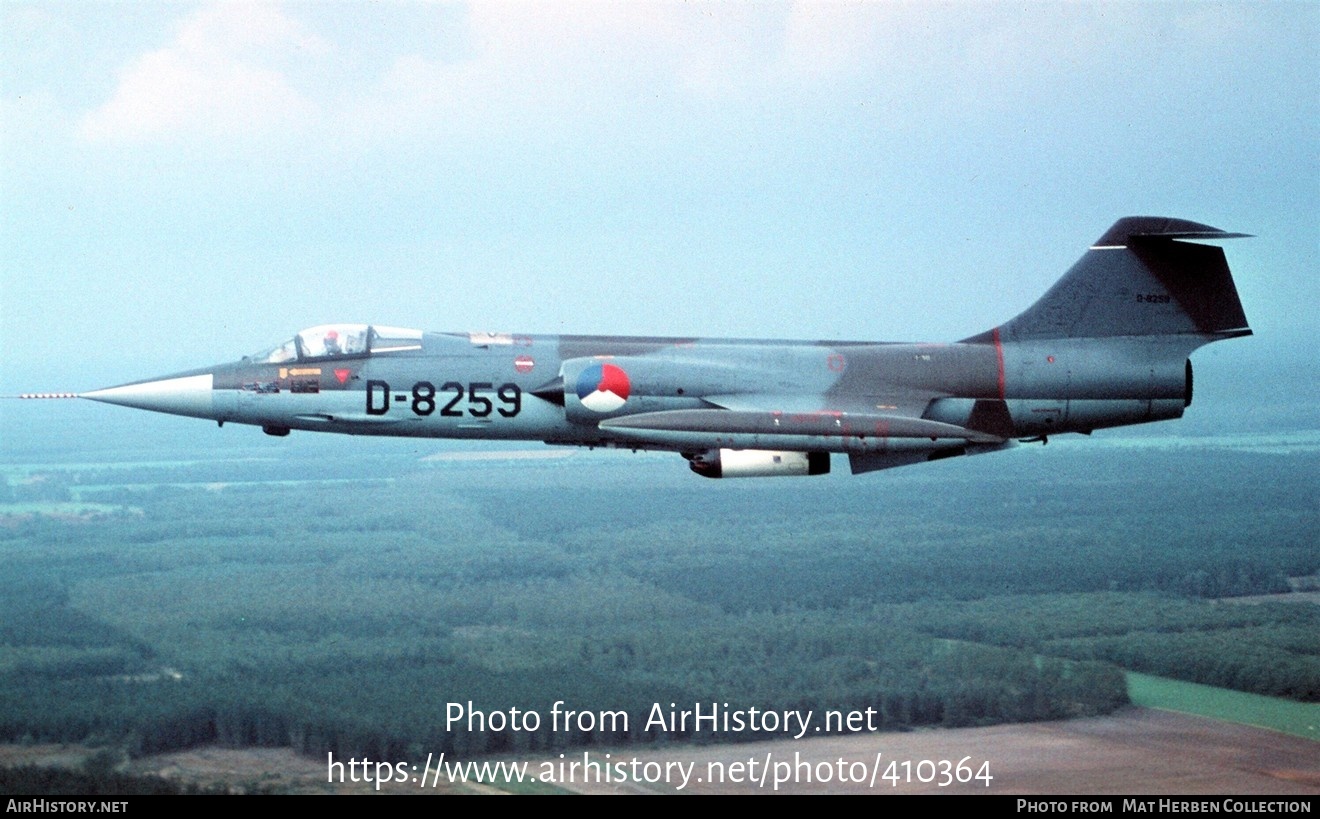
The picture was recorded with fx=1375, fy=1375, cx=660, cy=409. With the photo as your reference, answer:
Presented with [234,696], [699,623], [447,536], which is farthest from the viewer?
[447,536]

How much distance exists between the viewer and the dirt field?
131ft

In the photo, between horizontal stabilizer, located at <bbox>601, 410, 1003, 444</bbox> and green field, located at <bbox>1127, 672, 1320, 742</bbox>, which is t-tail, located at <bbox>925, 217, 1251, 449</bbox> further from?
green field, located at <bbox>1127, 672, 1320, 742</bbox>

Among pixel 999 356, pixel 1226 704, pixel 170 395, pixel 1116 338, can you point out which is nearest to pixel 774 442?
pixel 999 356

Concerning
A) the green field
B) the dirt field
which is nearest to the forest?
the green field

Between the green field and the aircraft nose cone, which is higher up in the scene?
the aircraft nose cone

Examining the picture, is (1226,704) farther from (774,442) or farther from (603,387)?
(603,387)

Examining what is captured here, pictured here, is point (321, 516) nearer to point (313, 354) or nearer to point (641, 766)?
point (641, 766)

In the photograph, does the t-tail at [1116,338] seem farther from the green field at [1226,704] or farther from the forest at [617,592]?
the green field at [1226,704]

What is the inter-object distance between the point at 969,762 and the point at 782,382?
88.5 ft

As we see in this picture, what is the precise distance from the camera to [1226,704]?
58.0m

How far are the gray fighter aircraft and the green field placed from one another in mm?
32805

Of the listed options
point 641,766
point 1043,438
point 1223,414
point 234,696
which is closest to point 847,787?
point 641,766
